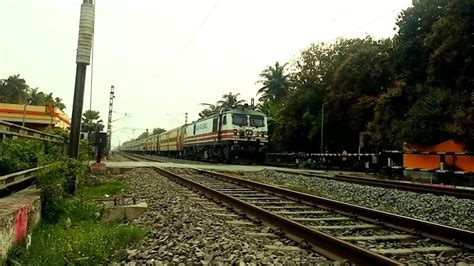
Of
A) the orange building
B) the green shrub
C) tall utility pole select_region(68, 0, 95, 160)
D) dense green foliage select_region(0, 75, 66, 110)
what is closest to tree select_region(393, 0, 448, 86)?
the orange building

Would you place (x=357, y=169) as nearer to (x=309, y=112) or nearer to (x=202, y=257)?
(x=309, y=112)

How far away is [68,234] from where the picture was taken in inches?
199

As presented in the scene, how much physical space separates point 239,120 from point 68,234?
19.8 m

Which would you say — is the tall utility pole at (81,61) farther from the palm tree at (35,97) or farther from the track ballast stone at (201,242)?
the palm tree at (35,97)

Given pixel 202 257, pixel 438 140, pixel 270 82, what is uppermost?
pixel 270 82

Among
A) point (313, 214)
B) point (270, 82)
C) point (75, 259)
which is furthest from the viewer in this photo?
point (270, 82)

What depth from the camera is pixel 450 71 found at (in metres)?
19.2

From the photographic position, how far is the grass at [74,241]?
4.01m

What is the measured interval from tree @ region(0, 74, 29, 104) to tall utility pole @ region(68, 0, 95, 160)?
53888mm

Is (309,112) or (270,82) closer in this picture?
(309,112)

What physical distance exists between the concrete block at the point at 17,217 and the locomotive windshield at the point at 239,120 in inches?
747

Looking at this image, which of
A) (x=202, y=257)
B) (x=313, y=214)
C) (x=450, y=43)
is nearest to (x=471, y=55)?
(x=450, y=43)

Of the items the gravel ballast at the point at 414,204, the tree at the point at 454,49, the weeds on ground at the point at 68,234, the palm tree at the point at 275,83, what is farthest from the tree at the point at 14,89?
the weeds on ground at the point at 68,234

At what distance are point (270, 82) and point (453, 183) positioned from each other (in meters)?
37.5
